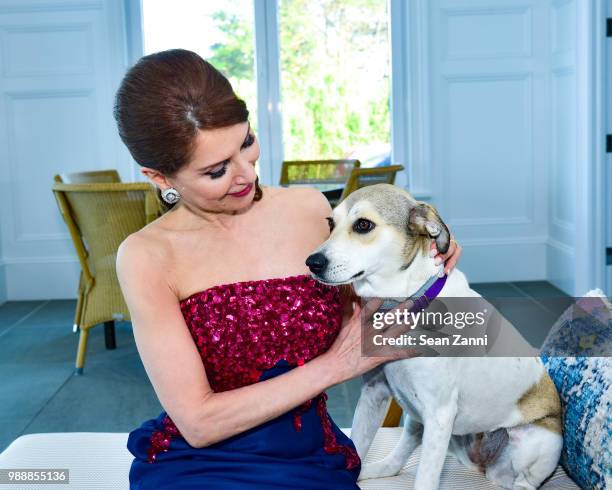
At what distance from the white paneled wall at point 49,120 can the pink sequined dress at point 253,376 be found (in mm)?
4183

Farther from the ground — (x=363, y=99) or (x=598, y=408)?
(x=363, y=99)

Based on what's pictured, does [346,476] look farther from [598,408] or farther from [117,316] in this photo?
[117,316]

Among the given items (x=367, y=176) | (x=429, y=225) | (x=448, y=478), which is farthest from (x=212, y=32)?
(x=448, y=478)

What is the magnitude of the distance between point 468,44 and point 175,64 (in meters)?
4.35

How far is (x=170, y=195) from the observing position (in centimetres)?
158

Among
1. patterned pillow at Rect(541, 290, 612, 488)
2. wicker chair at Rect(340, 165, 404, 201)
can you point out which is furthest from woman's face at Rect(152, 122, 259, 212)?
wicker chair at Rect(340, 165, 404, 201)

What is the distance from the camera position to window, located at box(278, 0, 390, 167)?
18.6 ft

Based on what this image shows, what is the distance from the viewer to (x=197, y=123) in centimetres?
140

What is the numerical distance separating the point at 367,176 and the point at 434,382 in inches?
101

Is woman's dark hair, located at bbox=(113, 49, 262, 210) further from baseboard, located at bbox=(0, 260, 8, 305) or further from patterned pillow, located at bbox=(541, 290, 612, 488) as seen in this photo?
baseboard, located at bbox=(0, 260, 8, 305)

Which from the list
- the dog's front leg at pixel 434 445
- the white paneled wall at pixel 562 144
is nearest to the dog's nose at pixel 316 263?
the dog's front leg at pixel 434 445

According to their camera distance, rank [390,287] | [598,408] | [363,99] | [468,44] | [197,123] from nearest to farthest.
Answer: [197,123] < [598,408] < [390,287] < [468,44] < [363,99]

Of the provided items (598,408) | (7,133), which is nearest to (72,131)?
(7,133)

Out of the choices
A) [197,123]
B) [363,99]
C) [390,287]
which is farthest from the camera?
[363,99]
